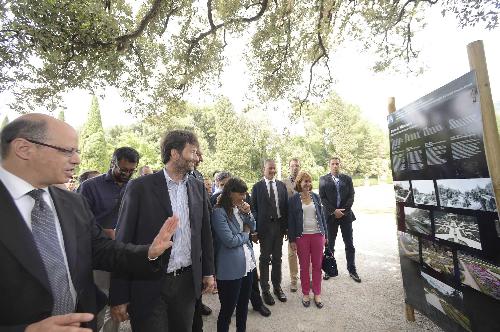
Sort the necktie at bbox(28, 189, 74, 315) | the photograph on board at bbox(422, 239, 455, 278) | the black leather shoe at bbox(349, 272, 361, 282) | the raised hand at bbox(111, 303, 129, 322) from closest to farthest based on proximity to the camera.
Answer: the necktie at bbox(28, 189, 74, 315), the raised hand at bbox(111, 303, 129, 322), the photograph on board at bbox(422, 239, 455, 278), the black leather shoe at bbox(349, 272, 361, 282)

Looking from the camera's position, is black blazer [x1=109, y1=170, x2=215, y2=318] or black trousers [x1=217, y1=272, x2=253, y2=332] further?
black trousers [x1=217, y1=272, x2=253, y2=332]

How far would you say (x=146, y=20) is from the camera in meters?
6.84

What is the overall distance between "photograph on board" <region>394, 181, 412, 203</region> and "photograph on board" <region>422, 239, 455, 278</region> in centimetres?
58

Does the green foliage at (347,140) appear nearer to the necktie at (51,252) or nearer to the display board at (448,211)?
the display board at (448,211)

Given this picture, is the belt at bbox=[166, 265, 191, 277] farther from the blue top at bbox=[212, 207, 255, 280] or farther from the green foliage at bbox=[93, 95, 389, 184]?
the green foliage at bbox=[93, 95, 389, 184]

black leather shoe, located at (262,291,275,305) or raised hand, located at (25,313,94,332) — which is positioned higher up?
raised hand, located at (25,313,94,332)

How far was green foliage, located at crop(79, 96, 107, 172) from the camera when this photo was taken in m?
32.0

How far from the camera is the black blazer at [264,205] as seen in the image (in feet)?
17.5

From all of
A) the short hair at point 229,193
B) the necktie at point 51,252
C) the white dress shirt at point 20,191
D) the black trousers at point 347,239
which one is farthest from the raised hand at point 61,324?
the black trousers at point 347,239

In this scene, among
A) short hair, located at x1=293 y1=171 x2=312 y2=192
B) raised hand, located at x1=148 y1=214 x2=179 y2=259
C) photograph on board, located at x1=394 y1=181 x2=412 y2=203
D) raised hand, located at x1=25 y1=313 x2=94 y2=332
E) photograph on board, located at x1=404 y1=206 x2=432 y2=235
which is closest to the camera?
raised hand, located at x1=25 y1=313 x2=94 y2=332

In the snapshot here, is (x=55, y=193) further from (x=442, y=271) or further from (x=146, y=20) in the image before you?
(x=146, y=20)

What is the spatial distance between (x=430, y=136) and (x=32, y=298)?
3.73 meters

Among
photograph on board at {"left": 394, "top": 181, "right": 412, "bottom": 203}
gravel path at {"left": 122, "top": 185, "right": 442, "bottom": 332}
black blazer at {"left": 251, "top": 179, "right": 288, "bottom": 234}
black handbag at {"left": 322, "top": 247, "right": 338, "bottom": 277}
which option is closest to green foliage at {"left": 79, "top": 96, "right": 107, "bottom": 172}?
black blazer at {"left": 251, "top": 179, "right": 288, "bottom": 234}

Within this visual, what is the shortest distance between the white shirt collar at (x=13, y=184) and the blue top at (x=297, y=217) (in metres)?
4.03
